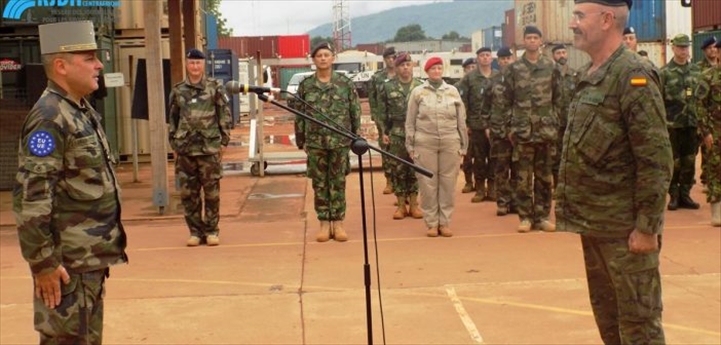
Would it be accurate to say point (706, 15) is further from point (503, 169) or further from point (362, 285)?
point (362, 285)

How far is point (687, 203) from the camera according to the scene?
11.2 metres

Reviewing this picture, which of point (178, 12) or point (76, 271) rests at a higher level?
point (178, 12)

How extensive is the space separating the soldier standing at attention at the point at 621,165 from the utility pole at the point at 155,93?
306 inches

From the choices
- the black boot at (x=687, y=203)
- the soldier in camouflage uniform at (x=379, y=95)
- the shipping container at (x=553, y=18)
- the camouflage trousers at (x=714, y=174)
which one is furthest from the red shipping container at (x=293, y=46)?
the camouflage trousers at (x=714, y=174)

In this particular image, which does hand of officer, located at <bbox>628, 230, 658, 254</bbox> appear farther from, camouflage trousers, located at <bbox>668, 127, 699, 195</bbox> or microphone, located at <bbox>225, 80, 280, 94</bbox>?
camouflage trousers, located at <bbox>668, 127, 699, 195</bbox>

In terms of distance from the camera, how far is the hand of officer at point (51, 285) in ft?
13.6

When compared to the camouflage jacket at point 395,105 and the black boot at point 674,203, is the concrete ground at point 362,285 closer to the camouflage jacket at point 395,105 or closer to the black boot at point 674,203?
the black boot at point 674,203

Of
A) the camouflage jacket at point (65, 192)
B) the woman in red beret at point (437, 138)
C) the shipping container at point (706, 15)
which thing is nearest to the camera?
the camouflage jacket at point (65, 192)

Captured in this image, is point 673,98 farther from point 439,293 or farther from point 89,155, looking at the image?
point 89,155

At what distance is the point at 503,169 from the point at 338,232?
2364 mm

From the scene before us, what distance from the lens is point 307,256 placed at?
29.6 ft

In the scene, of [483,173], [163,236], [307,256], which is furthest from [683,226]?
[163,236]

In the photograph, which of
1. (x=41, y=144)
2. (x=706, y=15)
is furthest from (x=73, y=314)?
(x=706, y=15)

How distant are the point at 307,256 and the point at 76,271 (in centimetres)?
478
